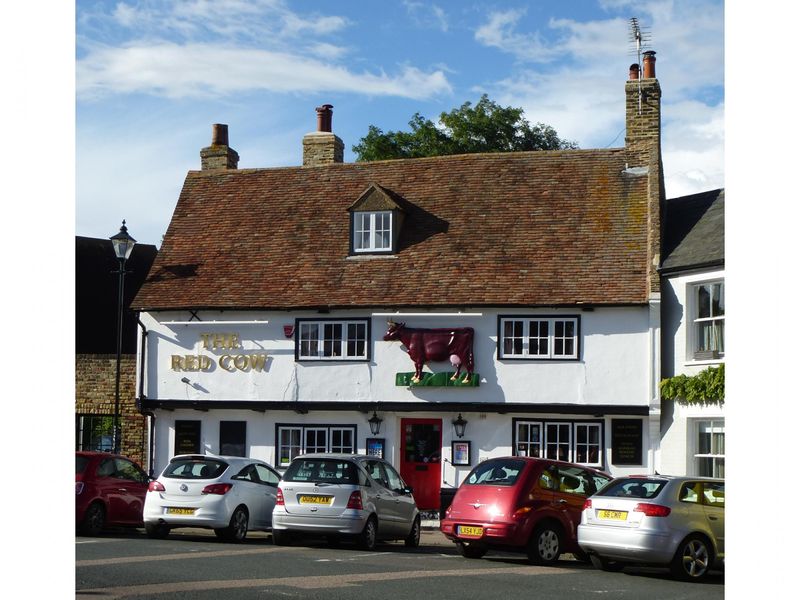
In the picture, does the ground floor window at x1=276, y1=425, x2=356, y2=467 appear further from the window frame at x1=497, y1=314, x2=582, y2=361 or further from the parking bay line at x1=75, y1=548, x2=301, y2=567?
the parking bay line at x1=75, y1=548, x2=301, y2=567

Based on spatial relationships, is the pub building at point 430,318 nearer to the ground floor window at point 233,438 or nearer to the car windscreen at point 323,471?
the ground floor window at point 233,438

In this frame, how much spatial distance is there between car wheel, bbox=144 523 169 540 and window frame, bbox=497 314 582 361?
957 centimetres

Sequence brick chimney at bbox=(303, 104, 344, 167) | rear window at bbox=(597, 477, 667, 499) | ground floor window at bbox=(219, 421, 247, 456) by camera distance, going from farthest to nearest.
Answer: brick chimney at bbox=(303, 104, 344, 167) → ground floor window at bbox=(219, 421, 247, 456) → rear window at bbox=(597, 477, 667, 499)

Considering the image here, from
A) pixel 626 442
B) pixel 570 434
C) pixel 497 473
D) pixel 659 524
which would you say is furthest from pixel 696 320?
pixel 659 524

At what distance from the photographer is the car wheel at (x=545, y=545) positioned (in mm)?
17500

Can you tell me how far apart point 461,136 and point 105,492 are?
2390cm

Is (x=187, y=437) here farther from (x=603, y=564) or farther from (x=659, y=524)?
(x=659, y=524)

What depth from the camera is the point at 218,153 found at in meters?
34.5

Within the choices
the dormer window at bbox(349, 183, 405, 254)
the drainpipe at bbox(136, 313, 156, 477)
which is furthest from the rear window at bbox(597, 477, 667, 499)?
the drainpipe at bbox(136, 313, 156, 477)

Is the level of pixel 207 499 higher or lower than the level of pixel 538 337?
lower

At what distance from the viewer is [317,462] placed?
19.4 meters

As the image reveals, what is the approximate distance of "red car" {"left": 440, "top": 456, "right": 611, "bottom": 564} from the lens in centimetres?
1736

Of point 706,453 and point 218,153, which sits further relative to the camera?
point 218,153
